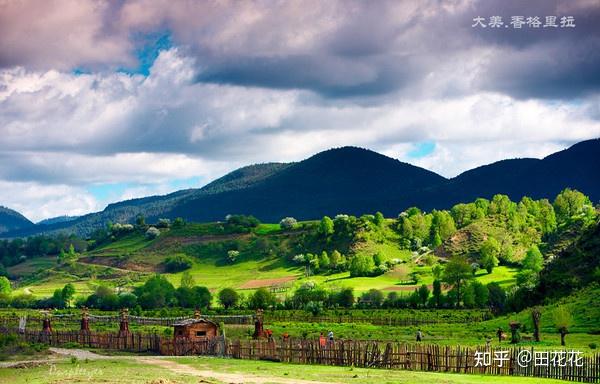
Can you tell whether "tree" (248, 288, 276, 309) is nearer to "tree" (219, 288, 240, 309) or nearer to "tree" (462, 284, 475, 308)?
"tree" (219, 288, 240, 309)

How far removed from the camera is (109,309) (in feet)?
552

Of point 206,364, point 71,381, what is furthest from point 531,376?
point 71,381

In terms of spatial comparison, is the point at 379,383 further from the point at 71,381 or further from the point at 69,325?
the point at 69,325

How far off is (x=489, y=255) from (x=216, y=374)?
142088 millimetres

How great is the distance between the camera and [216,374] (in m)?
52.8

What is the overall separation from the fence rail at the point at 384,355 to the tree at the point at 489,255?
394ft

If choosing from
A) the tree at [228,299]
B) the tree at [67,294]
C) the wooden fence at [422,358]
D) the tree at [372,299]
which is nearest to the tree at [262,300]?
the tree at [228,299]

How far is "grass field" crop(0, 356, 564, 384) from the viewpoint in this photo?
1880 inches

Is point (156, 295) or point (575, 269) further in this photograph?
point (156, 295)

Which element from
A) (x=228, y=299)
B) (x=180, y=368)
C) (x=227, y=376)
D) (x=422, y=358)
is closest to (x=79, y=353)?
(x=180, y=368)

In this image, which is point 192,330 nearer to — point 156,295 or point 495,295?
point 495,295

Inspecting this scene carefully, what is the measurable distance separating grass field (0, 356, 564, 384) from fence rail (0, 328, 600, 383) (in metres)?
1.58

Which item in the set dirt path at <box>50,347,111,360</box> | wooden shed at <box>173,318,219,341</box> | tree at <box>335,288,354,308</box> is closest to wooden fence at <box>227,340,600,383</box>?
dirt path at <box>50,347,111,360</box>

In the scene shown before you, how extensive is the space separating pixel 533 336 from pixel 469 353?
27378 mm
